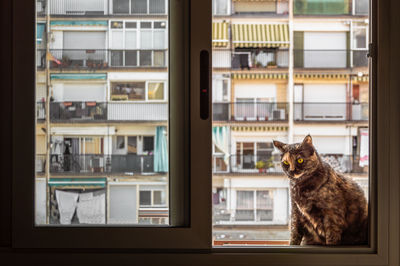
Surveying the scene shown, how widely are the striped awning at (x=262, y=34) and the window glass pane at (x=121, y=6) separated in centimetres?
43

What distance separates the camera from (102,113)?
5.94 feet

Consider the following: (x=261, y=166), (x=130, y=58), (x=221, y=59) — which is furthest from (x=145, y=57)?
(x=261, y=166)

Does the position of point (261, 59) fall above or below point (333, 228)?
above

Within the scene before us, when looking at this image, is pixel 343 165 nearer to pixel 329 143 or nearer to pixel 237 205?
pixel 329 143

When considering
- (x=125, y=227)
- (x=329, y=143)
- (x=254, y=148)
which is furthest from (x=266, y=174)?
(x=125, y=227)

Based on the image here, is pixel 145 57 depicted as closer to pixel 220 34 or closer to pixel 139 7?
pixel 139 7

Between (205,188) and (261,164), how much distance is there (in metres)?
0.27

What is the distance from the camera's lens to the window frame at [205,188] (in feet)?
5.69

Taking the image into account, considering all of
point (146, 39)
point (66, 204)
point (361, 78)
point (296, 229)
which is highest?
point (146, 39)

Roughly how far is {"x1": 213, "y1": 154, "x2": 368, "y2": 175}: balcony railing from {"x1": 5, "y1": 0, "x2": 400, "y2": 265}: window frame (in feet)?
0.31

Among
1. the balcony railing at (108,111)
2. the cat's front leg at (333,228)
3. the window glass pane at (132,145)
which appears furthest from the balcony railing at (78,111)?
the cat's front leg at (333,228)

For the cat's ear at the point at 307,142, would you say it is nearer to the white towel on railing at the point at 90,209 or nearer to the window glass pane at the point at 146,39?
the window glass pane at the point at 146,39

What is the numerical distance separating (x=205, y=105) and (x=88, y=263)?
756 mm

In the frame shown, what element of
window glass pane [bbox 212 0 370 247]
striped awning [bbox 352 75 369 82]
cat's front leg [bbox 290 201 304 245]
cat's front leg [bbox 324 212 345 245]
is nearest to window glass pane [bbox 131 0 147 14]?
window glass pane [bbox 212 0 370 247]
